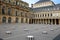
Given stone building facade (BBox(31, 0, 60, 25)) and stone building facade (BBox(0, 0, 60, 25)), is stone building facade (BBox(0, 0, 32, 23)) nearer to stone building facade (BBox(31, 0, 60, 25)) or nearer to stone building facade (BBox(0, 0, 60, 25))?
stone building facade (BBox(0, 0, 60, 25))

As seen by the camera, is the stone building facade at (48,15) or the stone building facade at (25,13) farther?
the stone building facade at (48,15)

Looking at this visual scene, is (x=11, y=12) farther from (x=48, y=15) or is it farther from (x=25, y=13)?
(x=48, y=15)

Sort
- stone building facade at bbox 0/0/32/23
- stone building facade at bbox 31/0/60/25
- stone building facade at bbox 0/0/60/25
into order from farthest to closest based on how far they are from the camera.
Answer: stone building facade at bbox 31/0/60/25
stone building facade at bbox 0/0/60/25
stone building facade at bbox 0/0/32/23

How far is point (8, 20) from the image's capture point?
36.8 metres

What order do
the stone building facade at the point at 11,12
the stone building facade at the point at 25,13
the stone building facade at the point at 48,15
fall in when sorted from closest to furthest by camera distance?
the stone building facade at the point at 11,12 → the stone building facade at the point at 25,13 → the stone building facade at the point at 48,15

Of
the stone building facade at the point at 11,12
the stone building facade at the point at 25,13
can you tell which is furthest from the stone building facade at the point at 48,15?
the stone building facade at the point at 11,12

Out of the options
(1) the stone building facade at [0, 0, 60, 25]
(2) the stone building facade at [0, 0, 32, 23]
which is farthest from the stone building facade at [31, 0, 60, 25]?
(2) the stone building facade at [0, 0, 32, 23]

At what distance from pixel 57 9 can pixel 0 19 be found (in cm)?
2978

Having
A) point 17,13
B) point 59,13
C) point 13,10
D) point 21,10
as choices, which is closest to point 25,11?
point 21,10

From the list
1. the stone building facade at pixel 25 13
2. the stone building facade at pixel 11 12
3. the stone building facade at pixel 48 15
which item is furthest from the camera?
the stone building facade at pixel 48 15

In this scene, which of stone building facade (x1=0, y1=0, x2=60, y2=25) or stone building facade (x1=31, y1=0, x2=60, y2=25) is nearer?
stone building facade (x1=0, y1=0, x2=60, y2=25)

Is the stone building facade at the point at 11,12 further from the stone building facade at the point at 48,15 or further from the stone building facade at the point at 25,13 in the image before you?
the stone building facade at the point at 48,15

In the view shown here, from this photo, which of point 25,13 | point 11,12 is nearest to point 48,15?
point 25,13

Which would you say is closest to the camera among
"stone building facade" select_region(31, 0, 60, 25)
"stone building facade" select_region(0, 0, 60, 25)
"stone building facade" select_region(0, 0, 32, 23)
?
"stone building facade" select_region(0, 0, 32, 23)
